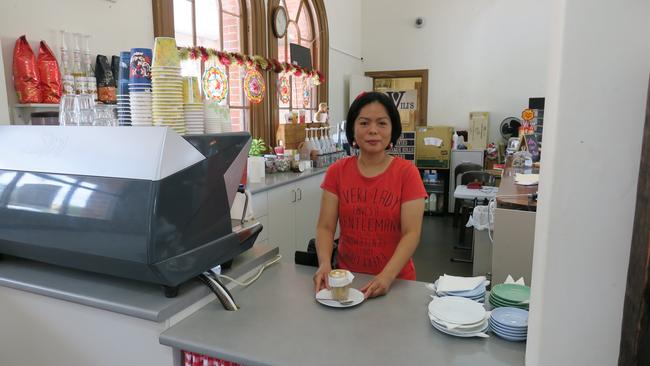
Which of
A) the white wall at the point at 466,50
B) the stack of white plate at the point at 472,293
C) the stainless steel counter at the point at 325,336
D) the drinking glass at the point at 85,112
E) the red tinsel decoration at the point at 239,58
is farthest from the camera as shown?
the white wall at the point at 466,50

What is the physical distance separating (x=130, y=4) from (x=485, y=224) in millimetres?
2860

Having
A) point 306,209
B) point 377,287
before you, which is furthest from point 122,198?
point 306,209

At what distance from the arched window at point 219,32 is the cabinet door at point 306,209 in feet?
2.92

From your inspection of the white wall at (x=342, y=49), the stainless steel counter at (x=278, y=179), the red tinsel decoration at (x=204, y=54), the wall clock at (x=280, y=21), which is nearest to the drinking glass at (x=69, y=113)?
the stainless steel counter at (x=278, y=179)

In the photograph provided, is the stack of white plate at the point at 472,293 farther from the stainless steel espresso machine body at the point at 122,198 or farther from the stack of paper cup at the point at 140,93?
the stack of paper cup at the point at 140,93

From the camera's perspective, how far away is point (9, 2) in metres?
2.08

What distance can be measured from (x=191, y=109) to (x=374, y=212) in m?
0.83

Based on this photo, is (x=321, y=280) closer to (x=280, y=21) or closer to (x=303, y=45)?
(x=280, y=21)

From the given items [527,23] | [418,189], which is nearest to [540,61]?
[527,23]

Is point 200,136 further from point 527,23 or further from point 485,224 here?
point 527,23

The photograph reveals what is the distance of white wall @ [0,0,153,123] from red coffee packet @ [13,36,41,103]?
0.07 metres

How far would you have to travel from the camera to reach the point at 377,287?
4.37 ft

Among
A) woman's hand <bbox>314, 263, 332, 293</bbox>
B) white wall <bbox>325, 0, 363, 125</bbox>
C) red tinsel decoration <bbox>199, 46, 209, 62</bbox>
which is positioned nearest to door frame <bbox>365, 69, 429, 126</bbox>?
white wall <bbox>325, 0, 363, 125</bbox>

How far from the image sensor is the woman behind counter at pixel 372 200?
67.1 inches
